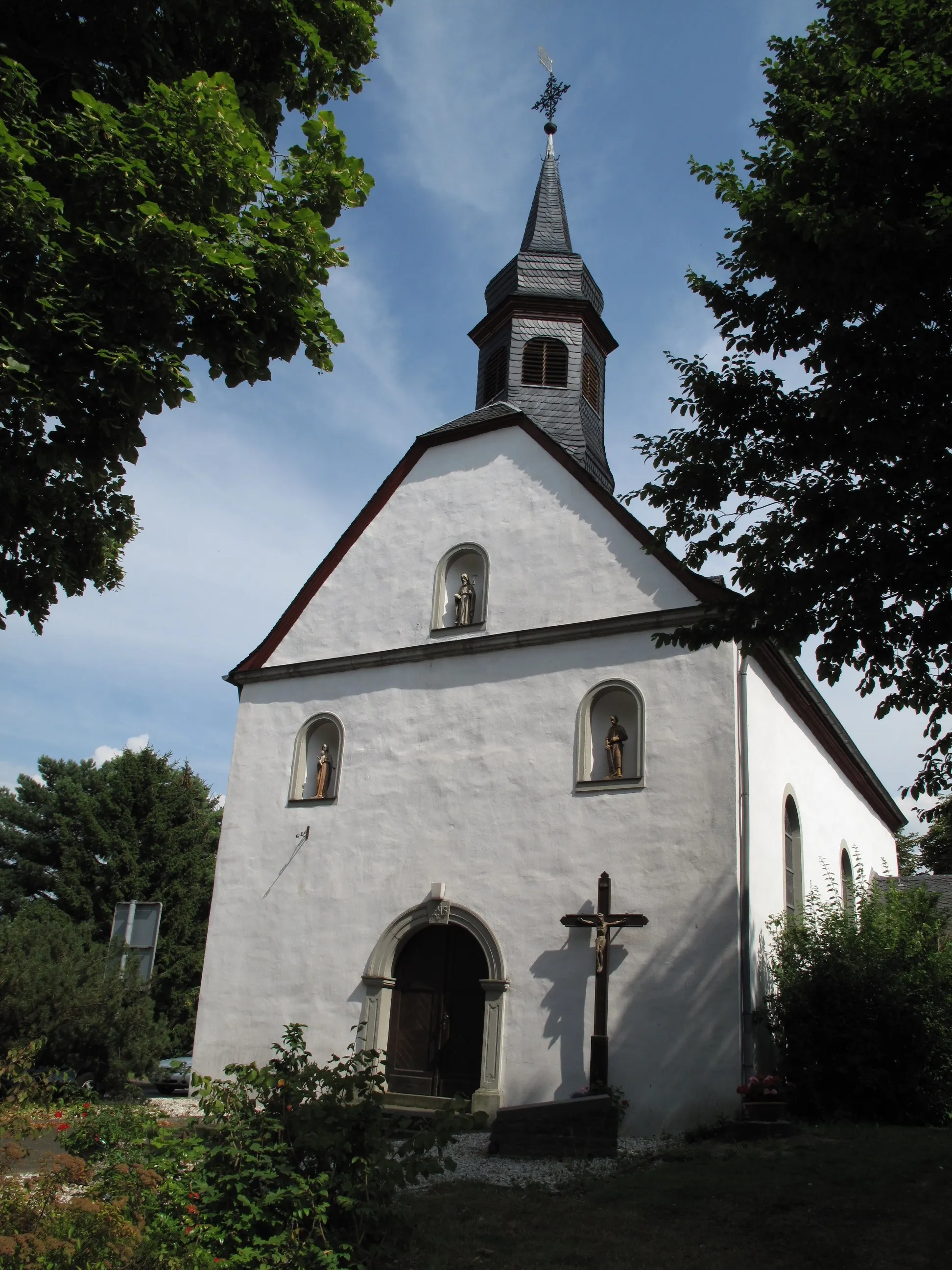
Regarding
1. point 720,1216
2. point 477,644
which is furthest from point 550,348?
point 720,1216

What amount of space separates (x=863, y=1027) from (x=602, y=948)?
119 inches

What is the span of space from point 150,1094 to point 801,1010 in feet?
42.2

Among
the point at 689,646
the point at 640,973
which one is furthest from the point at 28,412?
the point at 640,973

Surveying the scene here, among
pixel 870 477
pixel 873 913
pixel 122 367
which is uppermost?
pixel 870 477

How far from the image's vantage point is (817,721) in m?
16.9

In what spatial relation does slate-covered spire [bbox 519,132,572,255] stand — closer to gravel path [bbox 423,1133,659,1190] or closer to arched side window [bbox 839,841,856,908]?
arched side window [bbox 839,841,856,908]

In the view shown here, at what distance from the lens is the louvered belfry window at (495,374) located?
704 inches

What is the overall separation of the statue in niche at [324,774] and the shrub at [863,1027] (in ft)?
22.0

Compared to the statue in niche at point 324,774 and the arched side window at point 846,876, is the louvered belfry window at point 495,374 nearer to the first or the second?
the statue in niche at point 324,774

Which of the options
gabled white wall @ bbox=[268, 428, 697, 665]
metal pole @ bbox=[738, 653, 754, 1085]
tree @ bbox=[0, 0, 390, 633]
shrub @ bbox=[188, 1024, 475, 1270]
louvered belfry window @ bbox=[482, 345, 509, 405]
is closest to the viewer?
shrub @ bbox=[188, 1024, 475, 1270]

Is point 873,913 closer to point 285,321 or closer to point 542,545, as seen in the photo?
point 542,545

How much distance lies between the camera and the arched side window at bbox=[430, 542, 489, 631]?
50.0ft

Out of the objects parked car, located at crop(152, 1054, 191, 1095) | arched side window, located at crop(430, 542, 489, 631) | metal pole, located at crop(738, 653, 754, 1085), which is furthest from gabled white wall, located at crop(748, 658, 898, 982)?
parked car, located at crop(152, 1054, 191, 1095)

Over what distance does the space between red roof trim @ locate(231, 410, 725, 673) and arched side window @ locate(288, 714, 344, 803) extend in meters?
1.63
